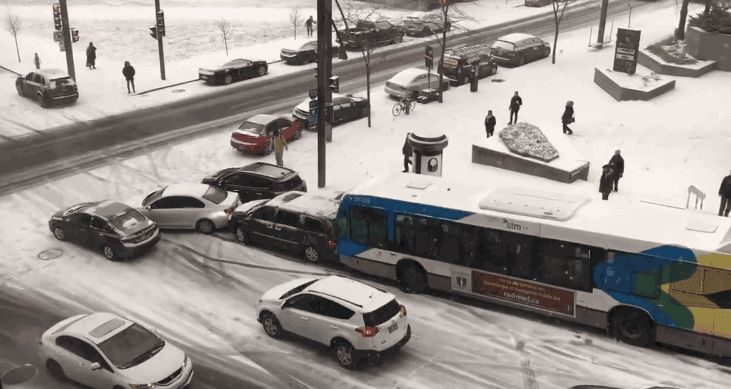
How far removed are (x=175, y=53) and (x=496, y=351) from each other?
3406 centimetres

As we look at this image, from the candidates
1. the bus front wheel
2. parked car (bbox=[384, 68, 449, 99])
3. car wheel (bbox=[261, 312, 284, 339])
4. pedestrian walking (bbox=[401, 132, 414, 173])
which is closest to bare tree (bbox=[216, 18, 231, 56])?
parked car (bbox=[384, 68, 449, 99])

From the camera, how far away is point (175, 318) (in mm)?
17625

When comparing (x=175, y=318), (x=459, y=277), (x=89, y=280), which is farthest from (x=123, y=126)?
(x=459, y=277)

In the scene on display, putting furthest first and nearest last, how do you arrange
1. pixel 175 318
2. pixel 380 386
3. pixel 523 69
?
pixel 523 69, pixel 175 318, pixel 380 386

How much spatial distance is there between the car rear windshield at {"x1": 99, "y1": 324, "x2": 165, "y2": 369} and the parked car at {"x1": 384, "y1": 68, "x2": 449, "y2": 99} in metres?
21.8

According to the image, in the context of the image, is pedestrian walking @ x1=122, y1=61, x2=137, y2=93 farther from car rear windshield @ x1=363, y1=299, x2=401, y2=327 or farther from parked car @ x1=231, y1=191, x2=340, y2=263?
car rear windshield @ x1=363, y1=299, x2=401, y2=327

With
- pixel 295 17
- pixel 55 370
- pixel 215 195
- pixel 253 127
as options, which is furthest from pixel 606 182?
pixel 295 17

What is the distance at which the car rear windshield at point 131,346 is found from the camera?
14250mm

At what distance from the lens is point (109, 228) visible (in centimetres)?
2045

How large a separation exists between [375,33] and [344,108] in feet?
47.2

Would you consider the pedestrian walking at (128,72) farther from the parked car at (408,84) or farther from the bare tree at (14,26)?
the parked car at (408,84)

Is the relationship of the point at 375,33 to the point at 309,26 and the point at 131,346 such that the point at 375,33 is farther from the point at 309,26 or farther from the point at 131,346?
the point at 131,346

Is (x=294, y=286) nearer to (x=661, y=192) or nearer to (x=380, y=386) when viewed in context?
(x=380, y=386)

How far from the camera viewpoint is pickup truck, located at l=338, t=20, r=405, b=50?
145 feet
